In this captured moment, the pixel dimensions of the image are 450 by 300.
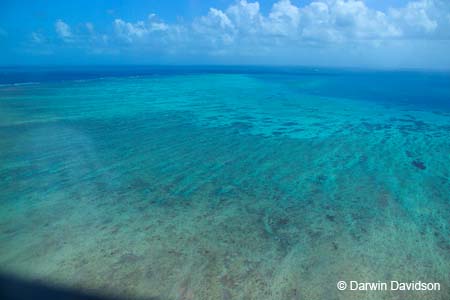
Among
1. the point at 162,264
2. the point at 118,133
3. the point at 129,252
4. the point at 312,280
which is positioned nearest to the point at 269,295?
the point at 312,280

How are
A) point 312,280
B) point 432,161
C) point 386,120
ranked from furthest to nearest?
point 386,120
point 432,161
point 312,280

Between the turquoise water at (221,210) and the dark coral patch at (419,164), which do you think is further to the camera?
the dark coral patch at (419,164)

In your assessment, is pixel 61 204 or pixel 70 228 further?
pixel 61 204

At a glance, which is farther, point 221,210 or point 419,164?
point 419,164

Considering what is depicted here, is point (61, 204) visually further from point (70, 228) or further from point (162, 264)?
point (162, 264)

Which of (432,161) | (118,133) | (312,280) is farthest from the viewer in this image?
(118,133)

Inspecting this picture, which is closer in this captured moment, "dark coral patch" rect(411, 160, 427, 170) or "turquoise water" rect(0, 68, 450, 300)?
"turquoise water" rect(0, 68, 450, 300)
